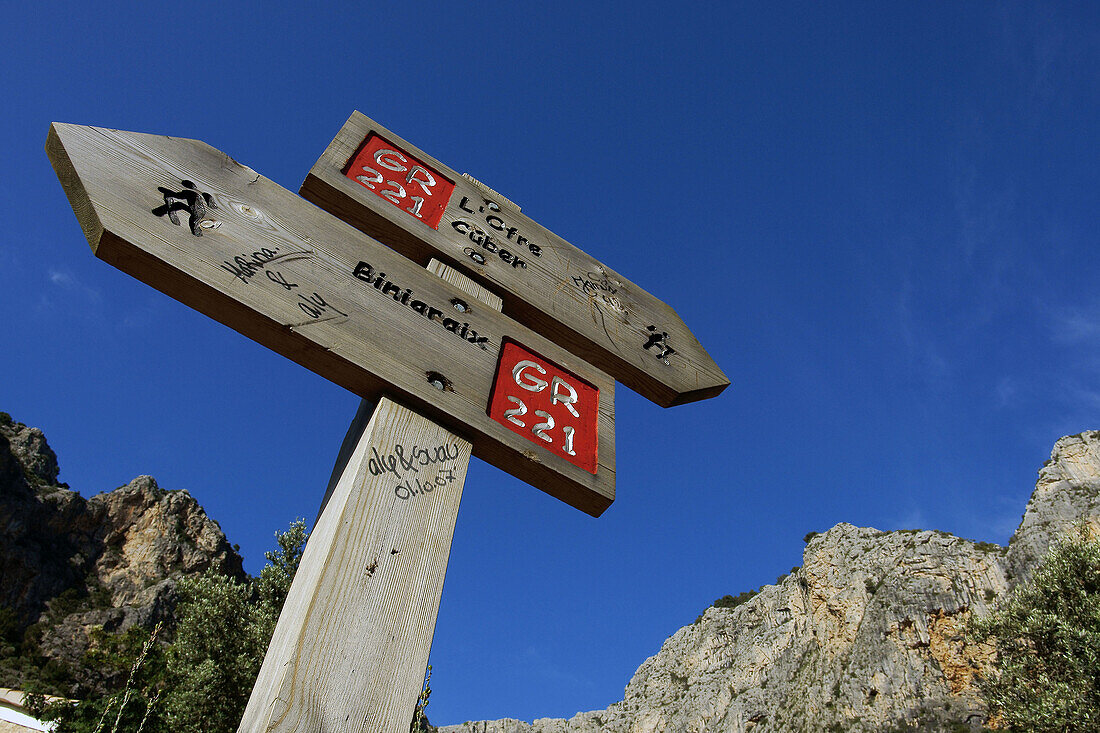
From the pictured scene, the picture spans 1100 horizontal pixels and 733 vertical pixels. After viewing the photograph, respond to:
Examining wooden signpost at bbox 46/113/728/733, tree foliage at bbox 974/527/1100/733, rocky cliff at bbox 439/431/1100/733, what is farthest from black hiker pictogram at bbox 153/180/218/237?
rocky cliff at bbox 439/431/1100/733

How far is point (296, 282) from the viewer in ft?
5.30

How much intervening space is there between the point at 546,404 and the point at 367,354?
0.61m

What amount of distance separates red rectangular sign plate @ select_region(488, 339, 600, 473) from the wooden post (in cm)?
23

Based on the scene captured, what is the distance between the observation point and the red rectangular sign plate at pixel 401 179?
230 centimetres

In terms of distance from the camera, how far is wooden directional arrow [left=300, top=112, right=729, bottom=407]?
2.23 m

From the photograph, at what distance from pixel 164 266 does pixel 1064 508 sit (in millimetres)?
58610

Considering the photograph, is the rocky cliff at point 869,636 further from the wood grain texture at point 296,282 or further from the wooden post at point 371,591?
the wooden post at point 371,591

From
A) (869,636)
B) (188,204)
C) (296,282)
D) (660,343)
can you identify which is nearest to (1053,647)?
(660,343)

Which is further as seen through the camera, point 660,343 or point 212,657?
point 212,657

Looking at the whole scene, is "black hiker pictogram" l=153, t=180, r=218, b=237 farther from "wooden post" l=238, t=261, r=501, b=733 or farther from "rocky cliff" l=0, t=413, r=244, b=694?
"rocky cliff" l=0, t=413, r=244, b=694

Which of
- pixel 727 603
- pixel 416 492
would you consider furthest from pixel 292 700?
pixel 727 603

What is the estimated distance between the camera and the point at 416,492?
1463 millimetres

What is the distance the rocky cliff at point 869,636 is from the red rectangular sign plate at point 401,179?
46.0 m

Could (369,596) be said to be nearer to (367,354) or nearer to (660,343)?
(367,354)
